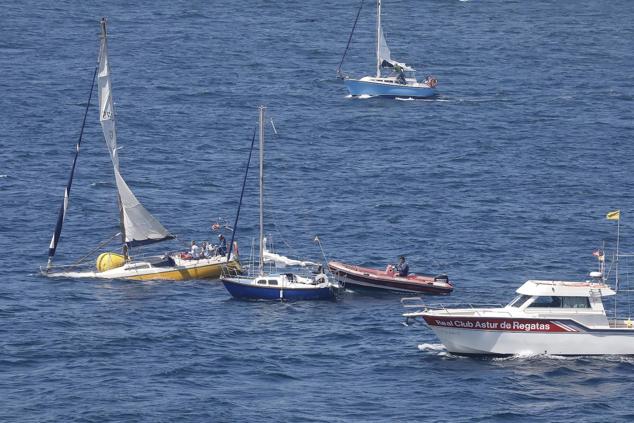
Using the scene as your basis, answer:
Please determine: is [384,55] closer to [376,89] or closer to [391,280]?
[376,89]

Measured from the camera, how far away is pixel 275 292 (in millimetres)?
99188

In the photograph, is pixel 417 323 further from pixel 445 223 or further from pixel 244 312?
pixel 445 223

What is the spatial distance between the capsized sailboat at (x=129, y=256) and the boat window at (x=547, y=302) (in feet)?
82.6

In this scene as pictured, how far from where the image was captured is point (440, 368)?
8519 cm

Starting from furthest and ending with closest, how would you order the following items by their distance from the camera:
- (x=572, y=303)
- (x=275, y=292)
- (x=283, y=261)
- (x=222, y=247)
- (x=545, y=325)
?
(x=222, y=247)
(x=283, y=261)
(x=275, y=292)
(x=572, y=303)
(x=545, y=325)

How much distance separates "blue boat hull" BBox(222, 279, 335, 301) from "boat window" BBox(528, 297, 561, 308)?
17314 mm

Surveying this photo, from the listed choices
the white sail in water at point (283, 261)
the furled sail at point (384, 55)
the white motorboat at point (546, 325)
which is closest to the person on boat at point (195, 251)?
the white sail in water at point (283, 261)

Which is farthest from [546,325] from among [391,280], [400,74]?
[400,74]

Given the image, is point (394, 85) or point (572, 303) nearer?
point (572, 303)

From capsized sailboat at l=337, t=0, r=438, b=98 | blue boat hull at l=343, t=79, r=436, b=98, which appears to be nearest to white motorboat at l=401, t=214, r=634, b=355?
capsized sailboat at l=337, t=0, r=438, b=98

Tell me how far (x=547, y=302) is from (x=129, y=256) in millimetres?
33197

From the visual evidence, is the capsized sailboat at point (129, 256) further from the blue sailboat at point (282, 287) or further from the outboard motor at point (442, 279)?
the outboard motor at point (442, 279)

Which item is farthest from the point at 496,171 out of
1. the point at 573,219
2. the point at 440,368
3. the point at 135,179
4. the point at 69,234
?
the point at 440,368

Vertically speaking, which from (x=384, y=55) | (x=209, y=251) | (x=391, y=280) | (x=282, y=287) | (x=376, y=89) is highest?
(x=384, y=55)
